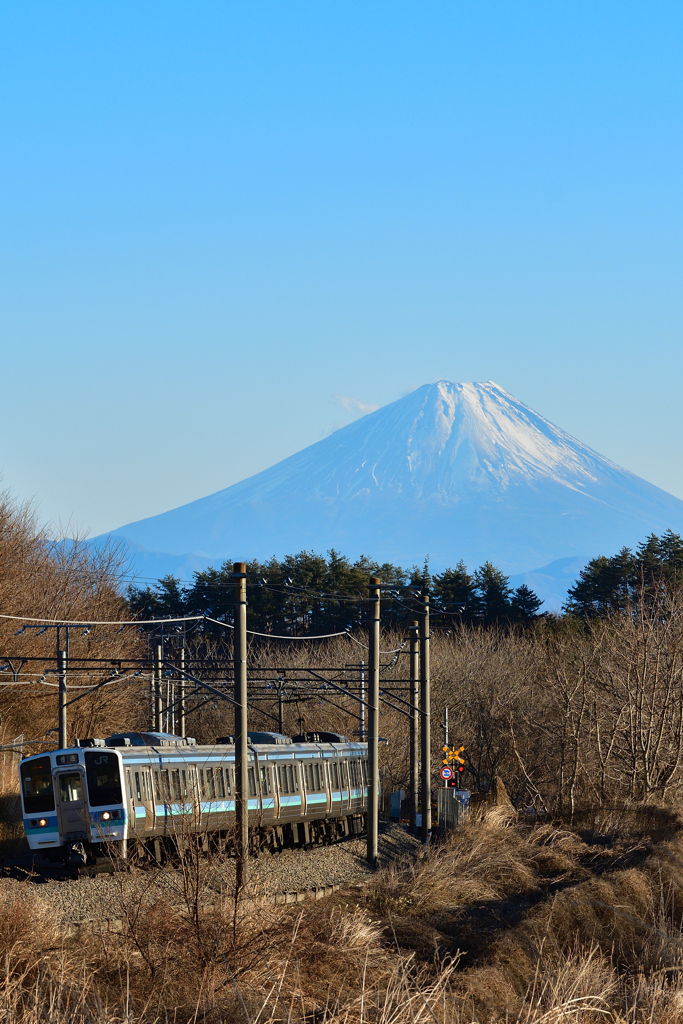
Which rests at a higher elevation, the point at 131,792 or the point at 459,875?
the point at 131,792

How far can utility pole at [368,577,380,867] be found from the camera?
26766 millimetres

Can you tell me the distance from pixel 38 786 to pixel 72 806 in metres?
0.95

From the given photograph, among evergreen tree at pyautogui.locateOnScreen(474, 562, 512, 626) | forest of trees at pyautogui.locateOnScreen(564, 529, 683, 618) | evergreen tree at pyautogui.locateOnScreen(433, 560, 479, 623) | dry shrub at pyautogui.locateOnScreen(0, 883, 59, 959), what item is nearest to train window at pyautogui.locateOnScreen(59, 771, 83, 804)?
dry shrub at pyautogui.locateOnScreen(0, 883, 59, 959)

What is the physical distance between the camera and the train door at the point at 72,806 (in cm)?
2392

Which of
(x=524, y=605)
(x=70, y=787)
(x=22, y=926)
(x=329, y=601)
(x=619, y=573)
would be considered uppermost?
(x=619, y=573)

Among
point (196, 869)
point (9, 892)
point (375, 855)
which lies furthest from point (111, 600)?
point (196, 869)

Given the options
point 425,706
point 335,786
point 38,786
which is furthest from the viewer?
point 335,786

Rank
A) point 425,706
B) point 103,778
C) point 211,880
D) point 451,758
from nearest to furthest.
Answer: point 211,880 → point 103,778 → point 425,706 → point 451,758

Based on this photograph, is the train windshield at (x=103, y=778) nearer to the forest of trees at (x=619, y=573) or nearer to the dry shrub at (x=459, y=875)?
the dry shrub at (x=459, y=875)

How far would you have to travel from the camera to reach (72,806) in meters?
24.0

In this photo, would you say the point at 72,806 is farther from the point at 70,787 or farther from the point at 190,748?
the point at 190,748

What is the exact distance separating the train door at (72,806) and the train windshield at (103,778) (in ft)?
0.69

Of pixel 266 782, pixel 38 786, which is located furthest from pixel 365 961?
pixel 266 782

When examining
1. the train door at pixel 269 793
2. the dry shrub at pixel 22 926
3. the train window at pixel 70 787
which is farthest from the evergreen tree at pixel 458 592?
the dry shrub at pixel 22 926
